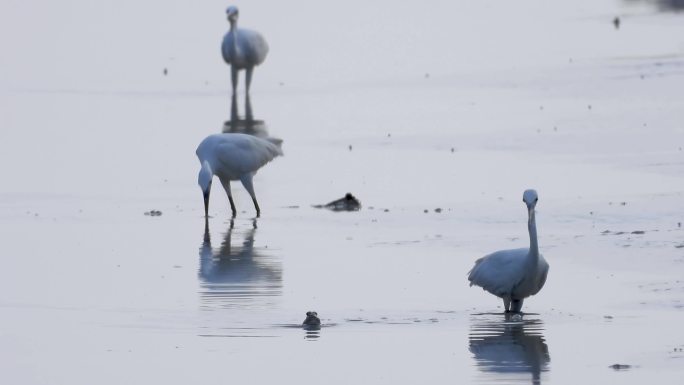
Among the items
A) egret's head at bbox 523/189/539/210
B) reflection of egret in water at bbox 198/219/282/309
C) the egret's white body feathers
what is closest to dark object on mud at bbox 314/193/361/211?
reflection of egret in water at bbox 198/219/282/309

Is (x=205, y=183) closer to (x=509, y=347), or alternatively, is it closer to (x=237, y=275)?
(x=237, y=275)

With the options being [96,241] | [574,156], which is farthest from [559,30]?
[96,241]

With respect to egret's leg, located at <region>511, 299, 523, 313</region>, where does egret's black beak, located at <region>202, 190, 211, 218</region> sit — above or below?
above

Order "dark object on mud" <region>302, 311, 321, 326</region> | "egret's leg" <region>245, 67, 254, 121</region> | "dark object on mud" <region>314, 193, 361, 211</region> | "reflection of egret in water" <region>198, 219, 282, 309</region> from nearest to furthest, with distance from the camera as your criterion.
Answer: "dark object on mud" <region>302, 311, 321, 326</region> → "reflection of egret in water" <region>198, 219, 282, 309</region> → "dark object on mud" <region>314, 193, 361, 211</region> → "egret's leg" <region>245, 67, 254, 121</region>

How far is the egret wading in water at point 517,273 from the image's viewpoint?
1390 cm

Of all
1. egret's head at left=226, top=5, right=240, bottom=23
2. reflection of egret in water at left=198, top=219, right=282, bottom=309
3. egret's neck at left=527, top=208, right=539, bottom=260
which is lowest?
reflection of egret in water at left=198, top=219, right=282, bottom=309

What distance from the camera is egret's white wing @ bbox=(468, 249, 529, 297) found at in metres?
13.9

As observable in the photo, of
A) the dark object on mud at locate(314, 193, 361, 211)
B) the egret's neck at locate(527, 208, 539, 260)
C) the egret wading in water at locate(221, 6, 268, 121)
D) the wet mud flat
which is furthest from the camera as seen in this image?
the egret wading in water at locate(221, 6, 268, 121)

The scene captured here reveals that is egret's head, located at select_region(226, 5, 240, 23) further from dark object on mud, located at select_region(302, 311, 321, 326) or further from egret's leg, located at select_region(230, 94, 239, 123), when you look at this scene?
dark object on mud, located at select_region(302, 311, 321, 326)

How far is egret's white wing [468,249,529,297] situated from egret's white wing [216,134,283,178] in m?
5.54

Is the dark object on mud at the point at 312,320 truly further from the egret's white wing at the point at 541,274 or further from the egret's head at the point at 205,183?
the egret's head at the point at 205,183

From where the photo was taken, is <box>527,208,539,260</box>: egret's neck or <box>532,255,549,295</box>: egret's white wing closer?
<box>527,208,539,260</box>: egret's neck

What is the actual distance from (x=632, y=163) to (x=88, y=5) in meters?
23.9

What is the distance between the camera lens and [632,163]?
68.2 feet
